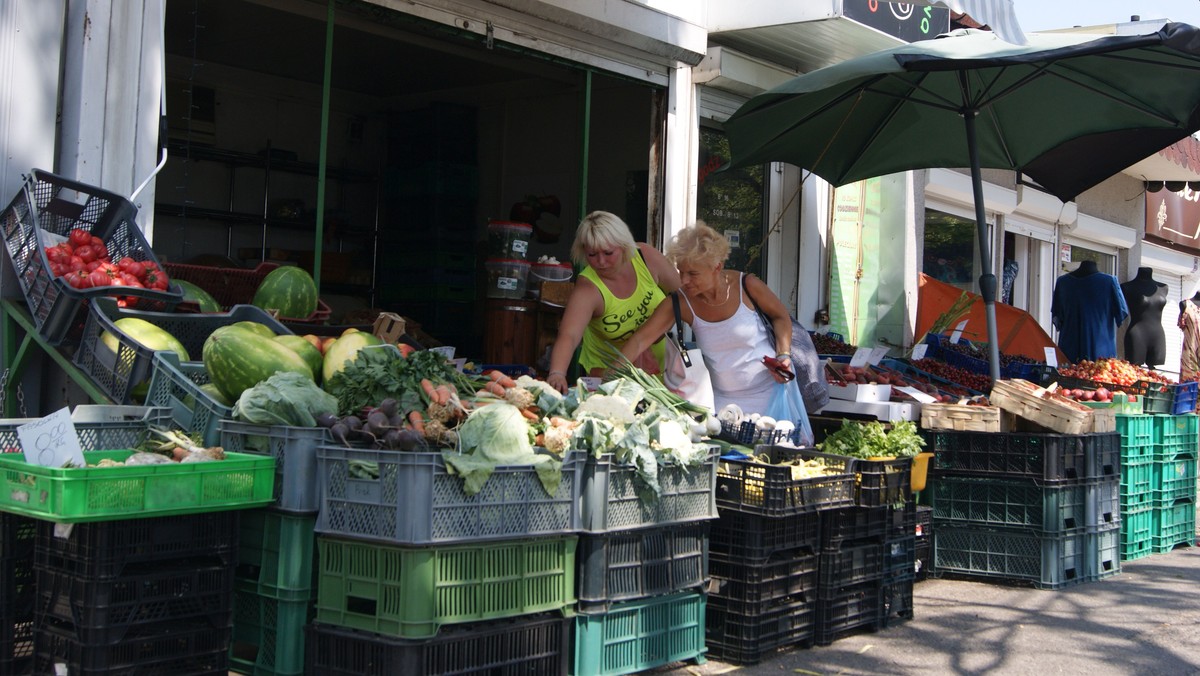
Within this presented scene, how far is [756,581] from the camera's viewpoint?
15.6ft

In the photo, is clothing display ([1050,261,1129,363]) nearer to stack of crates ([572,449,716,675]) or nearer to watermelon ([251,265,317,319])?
stack of crates ([572,449,716,675])

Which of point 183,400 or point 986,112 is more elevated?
point 986,112

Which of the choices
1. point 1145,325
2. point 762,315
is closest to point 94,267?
point 762,315

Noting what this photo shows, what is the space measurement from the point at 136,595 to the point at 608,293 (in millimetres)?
3392

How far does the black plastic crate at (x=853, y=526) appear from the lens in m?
5.15

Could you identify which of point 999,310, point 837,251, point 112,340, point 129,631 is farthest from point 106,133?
point 999,310

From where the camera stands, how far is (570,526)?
13.4 ft

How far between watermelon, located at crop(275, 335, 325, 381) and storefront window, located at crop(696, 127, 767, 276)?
A: 18.2ft

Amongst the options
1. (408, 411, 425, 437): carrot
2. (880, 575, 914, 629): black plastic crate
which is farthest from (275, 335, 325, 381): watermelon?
(880, 575, 914, 629): black plastic crate

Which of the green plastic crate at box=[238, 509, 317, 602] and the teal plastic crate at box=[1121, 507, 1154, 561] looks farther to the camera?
the teal plastic crate at box=[1121, 507, 1154, 561]

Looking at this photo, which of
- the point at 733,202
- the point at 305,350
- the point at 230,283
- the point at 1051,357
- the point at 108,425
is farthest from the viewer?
the point at 1051,357

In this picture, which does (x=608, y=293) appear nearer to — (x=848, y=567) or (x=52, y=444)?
(x=848, y=567)

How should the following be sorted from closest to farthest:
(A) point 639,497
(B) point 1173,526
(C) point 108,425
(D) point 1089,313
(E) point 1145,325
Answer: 1. (C) point 108,425
2. (A) point 639,497
3. (B) point 1173,526
4. (D) point 1089,313
5. (E) point 1145,325

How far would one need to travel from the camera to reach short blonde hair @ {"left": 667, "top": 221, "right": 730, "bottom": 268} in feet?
20.2
